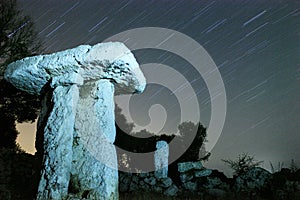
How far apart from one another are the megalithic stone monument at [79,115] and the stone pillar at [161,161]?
20.6ft

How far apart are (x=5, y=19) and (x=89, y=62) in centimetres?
920

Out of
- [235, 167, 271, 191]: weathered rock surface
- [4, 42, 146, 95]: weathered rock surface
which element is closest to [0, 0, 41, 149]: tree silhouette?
[4, 42, 146, 95]: weathered rock surface

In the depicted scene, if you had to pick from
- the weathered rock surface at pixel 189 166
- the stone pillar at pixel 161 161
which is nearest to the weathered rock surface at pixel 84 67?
the weathered rock surface at pixel 189 166

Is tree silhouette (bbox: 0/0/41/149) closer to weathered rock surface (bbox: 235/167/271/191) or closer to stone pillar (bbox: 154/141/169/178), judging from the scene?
stone pillar (bbox: 154/141/169/178)

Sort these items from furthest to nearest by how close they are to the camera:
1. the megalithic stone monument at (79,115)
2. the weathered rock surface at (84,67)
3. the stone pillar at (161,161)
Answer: the stone pillar at (161,161)
the weathered rock surface at (84,67)
the megalithic stone monument at (79,115)

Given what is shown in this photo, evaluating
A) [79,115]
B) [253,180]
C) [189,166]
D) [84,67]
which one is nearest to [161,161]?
[189,166]

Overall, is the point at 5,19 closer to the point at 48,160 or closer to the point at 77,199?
the point at 48,160

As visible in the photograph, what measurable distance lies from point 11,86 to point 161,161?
742 cm

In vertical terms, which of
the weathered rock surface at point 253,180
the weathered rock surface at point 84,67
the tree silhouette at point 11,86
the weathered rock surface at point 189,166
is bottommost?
the weathered rock surface at point 253,180

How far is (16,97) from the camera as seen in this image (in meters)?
13.4

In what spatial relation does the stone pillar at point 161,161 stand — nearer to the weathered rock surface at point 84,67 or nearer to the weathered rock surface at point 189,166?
the weathered rock surface at point 189,166

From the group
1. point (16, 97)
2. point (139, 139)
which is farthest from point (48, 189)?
point (139, 139)

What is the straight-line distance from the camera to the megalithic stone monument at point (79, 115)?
21.2 ft

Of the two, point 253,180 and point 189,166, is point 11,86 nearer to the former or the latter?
point 189,166
